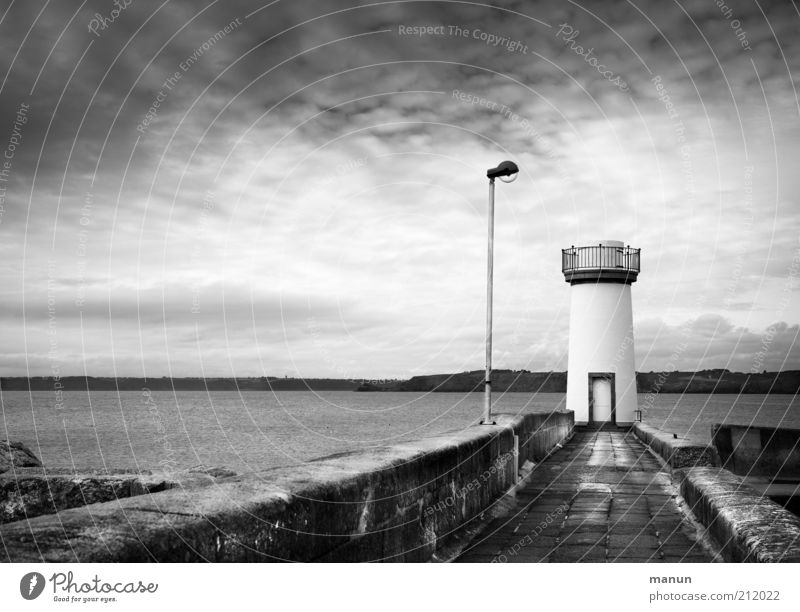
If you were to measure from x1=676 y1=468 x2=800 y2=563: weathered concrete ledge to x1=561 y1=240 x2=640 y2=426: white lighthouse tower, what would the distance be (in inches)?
744

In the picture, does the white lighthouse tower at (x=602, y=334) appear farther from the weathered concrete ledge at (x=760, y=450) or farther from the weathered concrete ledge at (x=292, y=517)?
the weathered concrete ledge at (x=292, y=517)

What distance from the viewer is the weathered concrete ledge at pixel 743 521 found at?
371 cm

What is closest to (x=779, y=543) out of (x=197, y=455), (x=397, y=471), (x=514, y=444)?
(x=397, y=471)

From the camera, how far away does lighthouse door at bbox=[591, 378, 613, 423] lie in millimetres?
25953

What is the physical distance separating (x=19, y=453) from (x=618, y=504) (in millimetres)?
8765

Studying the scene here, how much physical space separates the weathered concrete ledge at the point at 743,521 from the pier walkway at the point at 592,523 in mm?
282

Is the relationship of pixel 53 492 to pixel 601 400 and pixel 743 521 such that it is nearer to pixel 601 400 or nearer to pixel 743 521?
pixel 743 521

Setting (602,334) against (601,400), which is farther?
(601,400)

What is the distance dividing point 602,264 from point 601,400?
16.4 ft

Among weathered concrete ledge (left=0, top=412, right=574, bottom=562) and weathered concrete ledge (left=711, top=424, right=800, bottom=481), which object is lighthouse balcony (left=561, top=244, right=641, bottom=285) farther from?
weathered concrete ledge (left=0, top=412, right=574, bottom=562)
